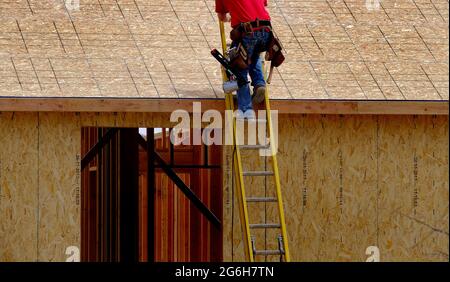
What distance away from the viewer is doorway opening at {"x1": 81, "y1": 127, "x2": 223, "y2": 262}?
1321 cm

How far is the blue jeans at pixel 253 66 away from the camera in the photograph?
10.7 meters

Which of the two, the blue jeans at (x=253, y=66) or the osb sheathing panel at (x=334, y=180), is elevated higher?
the blue jeans at (x=253, y=66)

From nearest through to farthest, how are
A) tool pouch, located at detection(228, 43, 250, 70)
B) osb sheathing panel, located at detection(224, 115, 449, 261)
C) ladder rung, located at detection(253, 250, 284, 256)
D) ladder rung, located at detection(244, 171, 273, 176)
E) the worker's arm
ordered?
→ ladder rung, located at detection(253, 250, 284, 256), ladder rung, located at detection(244, 171, 273, 176), tool pouch, located at detection(228, 43, 250, 70), the worker's arm, osb sheathing panel, located at detection(224, 115, 449, 261)

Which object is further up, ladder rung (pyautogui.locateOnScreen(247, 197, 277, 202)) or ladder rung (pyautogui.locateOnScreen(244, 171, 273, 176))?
ladder rung (pyautogui.locateOnScreen(244, 171, 273, 176))

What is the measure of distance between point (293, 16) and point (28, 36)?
10.1 ft

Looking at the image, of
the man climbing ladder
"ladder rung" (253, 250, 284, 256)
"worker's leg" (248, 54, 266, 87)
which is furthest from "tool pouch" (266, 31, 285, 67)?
"ladder rung" (253, 250, 284, 256)

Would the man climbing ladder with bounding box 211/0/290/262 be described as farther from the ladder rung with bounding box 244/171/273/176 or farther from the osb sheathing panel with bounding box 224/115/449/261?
the osb sheathing panel with bounding box 224/115/449/261

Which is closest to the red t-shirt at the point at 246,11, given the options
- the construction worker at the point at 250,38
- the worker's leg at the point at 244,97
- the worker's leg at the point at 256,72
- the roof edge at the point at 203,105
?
the construction worker at the point at 250,38

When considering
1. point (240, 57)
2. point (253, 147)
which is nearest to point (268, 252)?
point (253, 147)

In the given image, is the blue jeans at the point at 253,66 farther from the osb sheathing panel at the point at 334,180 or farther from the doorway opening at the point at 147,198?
the doorway opening at the point at 147,198

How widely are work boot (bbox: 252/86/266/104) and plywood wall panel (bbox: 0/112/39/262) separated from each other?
2255 mm

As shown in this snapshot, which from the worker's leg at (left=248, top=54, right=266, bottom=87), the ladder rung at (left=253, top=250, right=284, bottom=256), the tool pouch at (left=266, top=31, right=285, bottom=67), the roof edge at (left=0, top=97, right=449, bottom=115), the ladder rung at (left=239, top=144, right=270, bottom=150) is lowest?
the ladder rung at (left=253, top=250, right=284, bottom=256)

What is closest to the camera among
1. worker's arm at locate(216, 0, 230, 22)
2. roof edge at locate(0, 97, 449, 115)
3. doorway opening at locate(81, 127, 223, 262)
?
roof edge at locate(0, 97, 449, 115)
